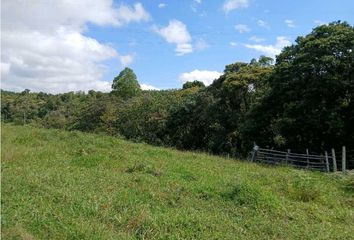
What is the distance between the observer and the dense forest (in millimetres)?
21922

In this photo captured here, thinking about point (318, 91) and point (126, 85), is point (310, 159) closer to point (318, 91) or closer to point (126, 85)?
point (318, 91)

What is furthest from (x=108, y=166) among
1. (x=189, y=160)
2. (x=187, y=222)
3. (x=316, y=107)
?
(x=316, y=107)

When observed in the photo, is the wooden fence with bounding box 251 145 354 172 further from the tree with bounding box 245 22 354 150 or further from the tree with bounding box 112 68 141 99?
the tree with bounding box 112 68 141 99

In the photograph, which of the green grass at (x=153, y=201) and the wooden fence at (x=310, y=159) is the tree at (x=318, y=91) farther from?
the green grass at (x=153, y=201)

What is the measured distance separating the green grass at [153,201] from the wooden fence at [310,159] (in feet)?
14.8

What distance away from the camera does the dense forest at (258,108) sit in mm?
21922

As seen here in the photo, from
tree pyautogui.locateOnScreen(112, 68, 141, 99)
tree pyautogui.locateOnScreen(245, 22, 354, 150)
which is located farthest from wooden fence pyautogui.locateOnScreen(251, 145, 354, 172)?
tree pyautogui.locateOnScreen(112, 68, 141, 99)

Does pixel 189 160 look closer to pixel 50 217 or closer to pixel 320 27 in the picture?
pixel 50 217

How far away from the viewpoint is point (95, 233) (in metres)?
6.19

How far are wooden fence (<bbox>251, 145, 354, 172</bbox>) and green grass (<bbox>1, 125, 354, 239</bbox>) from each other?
4523 millimetres

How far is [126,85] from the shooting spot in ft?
177

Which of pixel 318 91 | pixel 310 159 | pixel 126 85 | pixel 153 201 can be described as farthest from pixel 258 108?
pixel 126 85

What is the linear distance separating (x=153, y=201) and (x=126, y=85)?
46011mm

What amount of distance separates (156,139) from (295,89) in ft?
62.0
